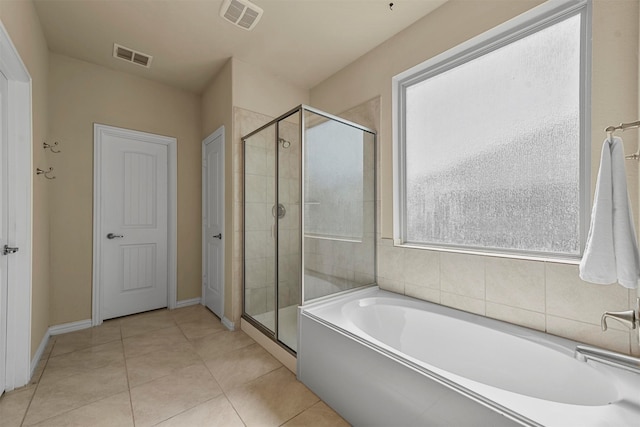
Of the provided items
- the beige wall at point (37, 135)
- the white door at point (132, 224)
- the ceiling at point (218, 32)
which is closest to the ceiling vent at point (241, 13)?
the ceiling at point (218, 32)

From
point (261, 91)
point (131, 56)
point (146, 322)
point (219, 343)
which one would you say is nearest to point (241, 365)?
point (219, 343)

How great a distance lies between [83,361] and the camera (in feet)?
6.66

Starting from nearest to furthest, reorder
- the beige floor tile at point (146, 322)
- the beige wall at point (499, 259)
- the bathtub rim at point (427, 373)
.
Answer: the bathtub rim at point (427, 373), the beige wall at point (499, 259), the beige floor tile at point (146, 322)

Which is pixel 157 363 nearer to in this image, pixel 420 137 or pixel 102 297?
pixel 102 297

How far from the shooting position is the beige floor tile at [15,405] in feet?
4.74

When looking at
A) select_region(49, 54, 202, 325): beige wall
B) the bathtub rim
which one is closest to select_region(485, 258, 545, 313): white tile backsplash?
the bathtub rim

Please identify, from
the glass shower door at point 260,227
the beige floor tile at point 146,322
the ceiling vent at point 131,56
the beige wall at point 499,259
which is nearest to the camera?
the beige wall at point 499,259

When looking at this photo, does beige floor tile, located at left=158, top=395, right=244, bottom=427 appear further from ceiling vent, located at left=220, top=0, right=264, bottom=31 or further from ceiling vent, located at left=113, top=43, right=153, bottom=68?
ceiling vent, located at left=113, top=43, right=153, bottom=68

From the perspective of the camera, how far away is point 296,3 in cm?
191

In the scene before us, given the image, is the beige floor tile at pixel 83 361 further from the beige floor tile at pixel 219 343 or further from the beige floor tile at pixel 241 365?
the beige floor tile at pixel 241 365

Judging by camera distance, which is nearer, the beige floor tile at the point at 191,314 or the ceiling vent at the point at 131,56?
the ceiling vent at the point at 131,56

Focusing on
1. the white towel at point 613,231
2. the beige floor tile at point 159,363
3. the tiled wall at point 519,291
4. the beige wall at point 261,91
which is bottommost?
the beige floor tile at point 159,363

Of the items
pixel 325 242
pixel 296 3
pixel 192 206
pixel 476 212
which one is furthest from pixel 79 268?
pixel 476 212

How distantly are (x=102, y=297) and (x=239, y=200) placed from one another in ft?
5.65
